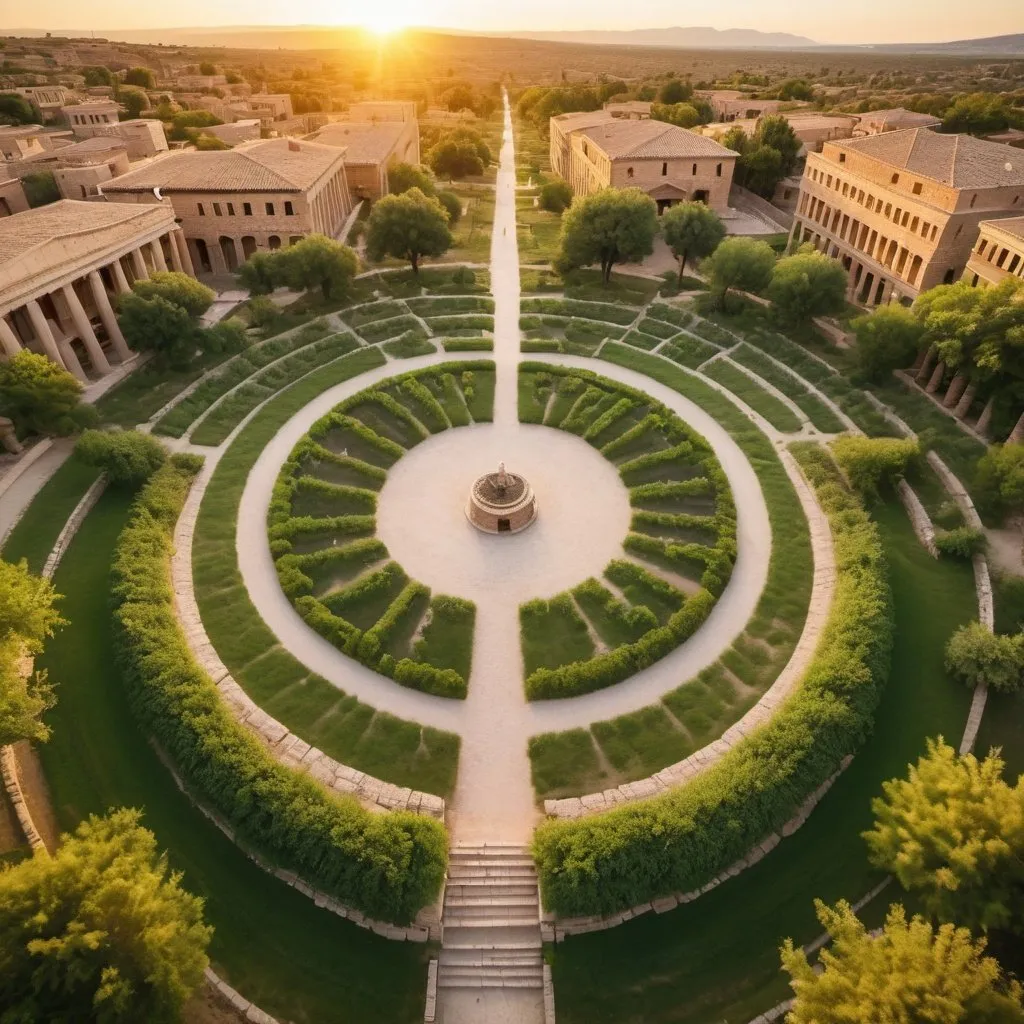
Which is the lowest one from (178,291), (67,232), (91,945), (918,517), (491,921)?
(491,921)

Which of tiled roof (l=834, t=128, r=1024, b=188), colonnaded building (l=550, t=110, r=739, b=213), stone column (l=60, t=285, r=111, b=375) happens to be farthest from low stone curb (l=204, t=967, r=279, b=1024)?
colonnaded building (l=550, t=110, r=739, b=213)

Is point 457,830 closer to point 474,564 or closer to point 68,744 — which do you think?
point 474,564

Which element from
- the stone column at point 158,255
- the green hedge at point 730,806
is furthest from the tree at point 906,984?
the stone column at point 158,255

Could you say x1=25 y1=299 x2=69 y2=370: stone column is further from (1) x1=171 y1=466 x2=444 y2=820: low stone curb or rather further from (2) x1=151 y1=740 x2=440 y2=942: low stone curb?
(2) x1=151 y1=740 x2=440 y2=942: low stone curb

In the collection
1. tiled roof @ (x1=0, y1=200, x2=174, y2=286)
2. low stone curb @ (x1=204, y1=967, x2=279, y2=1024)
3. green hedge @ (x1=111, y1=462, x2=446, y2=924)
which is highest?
tiled roof @ (x1=0, y1=200, x2=174, y2=286)

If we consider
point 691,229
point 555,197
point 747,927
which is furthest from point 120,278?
point 747,927

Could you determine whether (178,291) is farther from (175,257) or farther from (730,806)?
(730,806)

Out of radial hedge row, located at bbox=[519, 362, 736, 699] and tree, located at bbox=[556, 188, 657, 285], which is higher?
tree, located at bbox=[556, 188, 657, 285]
